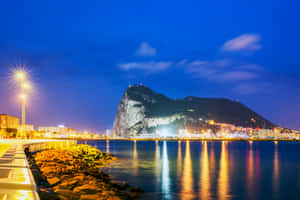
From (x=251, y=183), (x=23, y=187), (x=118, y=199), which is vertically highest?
(x=23, y=187)

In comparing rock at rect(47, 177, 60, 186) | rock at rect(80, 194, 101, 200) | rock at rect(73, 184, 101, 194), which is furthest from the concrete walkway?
rock at rect(47, 177, 60, 186)

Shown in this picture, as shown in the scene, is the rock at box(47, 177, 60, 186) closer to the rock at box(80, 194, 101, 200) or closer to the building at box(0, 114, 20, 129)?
the rock at box(80, 194, 101, 200)

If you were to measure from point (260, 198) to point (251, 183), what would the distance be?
659cm

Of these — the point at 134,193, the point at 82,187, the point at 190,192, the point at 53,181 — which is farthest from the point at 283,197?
the point at 53,181

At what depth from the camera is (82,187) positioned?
612 inches

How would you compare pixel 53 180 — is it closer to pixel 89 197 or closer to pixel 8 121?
pixel 89 197

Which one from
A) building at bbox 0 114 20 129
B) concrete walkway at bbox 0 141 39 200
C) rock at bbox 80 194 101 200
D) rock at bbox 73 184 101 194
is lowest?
rock at bbox 80 194 101 200

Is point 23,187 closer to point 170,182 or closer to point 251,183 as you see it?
point 170,182

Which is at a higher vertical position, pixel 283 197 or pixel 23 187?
pixel 23 187

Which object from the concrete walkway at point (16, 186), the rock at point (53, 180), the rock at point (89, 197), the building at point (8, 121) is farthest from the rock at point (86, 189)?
the building at point (8, 121)

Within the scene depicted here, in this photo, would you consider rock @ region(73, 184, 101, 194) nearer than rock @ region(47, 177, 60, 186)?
Yes

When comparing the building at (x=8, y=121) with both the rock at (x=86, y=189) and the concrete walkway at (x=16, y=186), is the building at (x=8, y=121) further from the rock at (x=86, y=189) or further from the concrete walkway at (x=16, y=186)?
the concrete walkway at (x=16, y=186)

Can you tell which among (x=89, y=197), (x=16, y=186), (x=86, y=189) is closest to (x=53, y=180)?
(x=86, y=189)

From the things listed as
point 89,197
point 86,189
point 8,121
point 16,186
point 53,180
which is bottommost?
point 89,197
